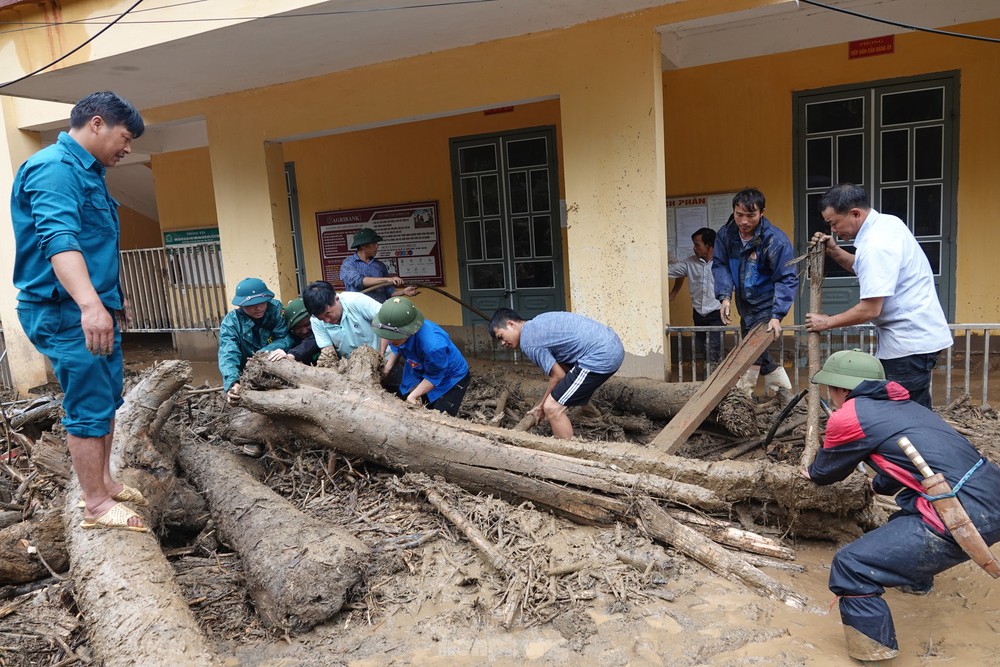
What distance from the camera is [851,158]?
672 cm

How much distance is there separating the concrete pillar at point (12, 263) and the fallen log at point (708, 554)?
8.51 meters

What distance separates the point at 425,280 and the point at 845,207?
20.0ft

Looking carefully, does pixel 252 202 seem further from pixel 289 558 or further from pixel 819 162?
pixel 819 162

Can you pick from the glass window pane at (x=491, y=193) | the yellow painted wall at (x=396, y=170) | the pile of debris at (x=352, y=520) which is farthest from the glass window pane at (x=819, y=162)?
the glass window pane at (x=491, y=193)

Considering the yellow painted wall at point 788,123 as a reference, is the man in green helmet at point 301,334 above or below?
below

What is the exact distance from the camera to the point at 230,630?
3.09 m

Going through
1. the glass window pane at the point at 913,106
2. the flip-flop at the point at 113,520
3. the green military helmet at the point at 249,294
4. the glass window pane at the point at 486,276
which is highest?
the glass window pane at the point at 913,106

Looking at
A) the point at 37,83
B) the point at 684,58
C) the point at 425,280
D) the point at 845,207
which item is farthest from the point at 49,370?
the point at 845,207

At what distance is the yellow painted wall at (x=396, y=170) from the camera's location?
841 centimetres

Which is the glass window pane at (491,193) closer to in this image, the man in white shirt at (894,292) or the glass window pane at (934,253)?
the glass window pane at (934,253)

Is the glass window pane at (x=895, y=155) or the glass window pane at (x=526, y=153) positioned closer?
the glass window pane at (x=895, y=155)

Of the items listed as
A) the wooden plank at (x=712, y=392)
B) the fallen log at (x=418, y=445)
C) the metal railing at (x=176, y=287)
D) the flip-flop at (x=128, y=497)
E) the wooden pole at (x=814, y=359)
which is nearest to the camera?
the flip-flop at (x=128, y=497)

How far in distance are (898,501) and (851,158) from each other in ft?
16.8

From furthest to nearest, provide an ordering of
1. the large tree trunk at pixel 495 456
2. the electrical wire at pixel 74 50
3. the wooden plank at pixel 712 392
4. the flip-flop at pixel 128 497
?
the electrical wire at pixel 74 50 < the wooden plank at pixel 712 392 < the large tree trunk at pixel 495 456 < the flip-flop at pixel 128 497
